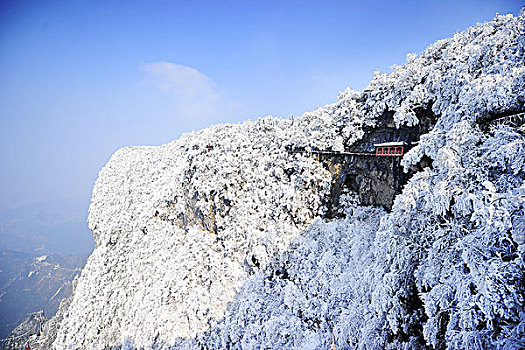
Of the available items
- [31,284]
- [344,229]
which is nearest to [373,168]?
[344,229]

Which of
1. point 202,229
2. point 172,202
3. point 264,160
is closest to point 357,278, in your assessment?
point 264,160

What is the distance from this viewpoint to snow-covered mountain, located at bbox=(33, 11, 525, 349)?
21.0 feet

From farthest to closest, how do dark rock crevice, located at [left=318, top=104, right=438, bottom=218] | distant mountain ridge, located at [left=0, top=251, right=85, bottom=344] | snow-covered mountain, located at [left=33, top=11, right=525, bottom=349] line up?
distant mountain ridge, located at [left=0, top=251, right=85, bottom=344], dark rock crevice, located at [left=318, top=104, right=438, bottom=218], snow-covered mountain, located at [left=33, top=11, right=525, bottom=349]

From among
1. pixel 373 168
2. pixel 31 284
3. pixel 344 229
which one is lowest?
pixel 31 284

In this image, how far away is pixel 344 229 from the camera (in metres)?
18.4

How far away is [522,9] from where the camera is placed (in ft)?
38.5

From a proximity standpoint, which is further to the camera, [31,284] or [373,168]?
[31,284]

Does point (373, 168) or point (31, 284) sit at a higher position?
point (373, 168)

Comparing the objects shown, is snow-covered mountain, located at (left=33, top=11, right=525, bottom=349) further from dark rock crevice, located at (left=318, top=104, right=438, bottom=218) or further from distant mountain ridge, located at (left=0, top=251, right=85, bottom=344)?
distant mountain ridge, located at (left=0, top=251, right=85, bottom=344)

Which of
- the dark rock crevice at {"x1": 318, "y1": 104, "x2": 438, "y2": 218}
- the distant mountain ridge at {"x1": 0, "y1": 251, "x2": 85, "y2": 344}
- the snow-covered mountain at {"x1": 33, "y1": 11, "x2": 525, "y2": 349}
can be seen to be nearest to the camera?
the snow-covered mountain at {"x1": 33, "y1": 11, "x2": 525, "y2": 349}

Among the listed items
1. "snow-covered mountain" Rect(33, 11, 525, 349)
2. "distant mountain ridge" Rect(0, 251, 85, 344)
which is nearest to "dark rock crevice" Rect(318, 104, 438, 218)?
"snow-covered mountain" Rect(33, 11, 525, 349)

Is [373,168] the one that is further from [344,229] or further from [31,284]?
[31,284]

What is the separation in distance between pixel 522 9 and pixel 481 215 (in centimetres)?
1318

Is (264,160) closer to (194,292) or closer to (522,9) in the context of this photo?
(194,292)
